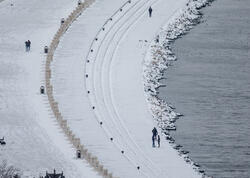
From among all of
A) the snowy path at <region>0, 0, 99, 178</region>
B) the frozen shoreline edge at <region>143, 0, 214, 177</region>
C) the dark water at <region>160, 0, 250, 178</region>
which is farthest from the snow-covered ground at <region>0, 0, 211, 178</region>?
the dark water at <region>160, 0, 250, 178</region>

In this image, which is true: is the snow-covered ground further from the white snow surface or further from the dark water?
the dark water

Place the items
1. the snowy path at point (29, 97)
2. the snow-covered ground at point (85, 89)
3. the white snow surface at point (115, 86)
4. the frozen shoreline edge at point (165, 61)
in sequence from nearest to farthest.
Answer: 1. the snowy path at point (29, 97)
2. the snow-covered ground at point (85, 89)
3. the white snow surface at point (115, 86)
4. the frozen shoreline edge at point (165, 61)

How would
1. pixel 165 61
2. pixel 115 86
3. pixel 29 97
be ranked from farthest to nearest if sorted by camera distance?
1. pixel 165 61
2. pixel 115 86
3. pixel 29 97

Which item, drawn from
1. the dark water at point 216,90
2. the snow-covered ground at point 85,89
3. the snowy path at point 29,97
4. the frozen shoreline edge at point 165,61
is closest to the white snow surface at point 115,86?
the snow-covered ground at point 85,89

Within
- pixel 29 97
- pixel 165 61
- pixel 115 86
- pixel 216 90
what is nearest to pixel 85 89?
pixel 115 86

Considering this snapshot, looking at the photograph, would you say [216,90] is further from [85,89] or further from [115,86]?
[85,89]

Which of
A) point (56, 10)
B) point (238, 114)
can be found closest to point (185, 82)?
point (238, 114)

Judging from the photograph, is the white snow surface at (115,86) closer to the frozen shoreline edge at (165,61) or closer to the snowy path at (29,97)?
the frozen shoreline edge at (165,61)
